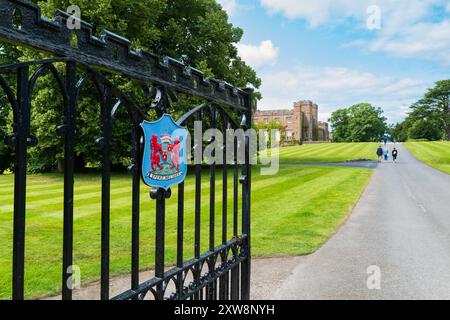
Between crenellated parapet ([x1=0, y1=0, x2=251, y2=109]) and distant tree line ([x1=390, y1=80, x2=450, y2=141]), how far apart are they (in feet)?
330

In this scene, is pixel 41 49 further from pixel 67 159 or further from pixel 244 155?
pixel 244 155

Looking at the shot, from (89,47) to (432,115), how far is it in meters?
103

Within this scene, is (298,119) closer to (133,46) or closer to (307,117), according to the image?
(307,117)

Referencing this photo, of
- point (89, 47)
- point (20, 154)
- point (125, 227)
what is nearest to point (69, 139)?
point (20, 154)

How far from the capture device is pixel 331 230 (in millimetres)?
9117

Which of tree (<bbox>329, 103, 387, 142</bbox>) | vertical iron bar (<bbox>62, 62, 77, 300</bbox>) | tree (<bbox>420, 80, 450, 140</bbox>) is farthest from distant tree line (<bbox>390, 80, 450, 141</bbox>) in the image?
vertical iron bar (<bbox>62, 62, 77, 300</bbox>)

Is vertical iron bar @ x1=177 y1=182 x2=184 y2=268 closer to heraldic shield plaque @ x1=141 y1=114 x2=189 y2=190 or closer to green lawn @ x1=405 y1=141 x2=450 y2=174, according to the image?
heraldic shield plaque @ x1=141 y1=114 x2=189 y2=190

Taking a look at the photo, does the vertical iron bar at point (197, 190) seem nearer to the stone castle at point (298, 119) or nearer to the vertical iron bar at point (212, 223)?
the vertical iron bar at point (212, 223)

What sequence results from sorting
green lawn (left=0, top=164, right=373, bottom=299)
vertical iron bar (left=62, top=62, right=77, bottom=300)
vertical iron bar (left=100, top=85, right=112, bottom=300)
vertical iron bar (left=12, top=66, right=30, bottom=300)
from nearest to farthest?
1. vertical iron bar (left=12, top=66, right=30, bottom=300)
2. vertical iron bar (left=62, top=62, right=77, bottom=300)
3. vertical iron bar (left=100, top=85, right=112, bottom=300)
4. green lawn (left=0, top=164, right=373, bottom=299)

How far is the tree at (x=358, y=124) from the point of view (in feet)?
338

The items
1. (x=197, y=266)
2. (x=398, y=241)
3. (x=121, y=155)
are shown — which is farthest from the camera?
(x=121, y=155)

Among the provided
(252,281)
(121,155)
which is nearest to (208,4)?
(121,155)

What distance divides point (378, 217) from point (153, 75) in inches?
391

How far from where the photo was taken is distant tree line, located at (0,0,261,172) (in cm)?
1708
